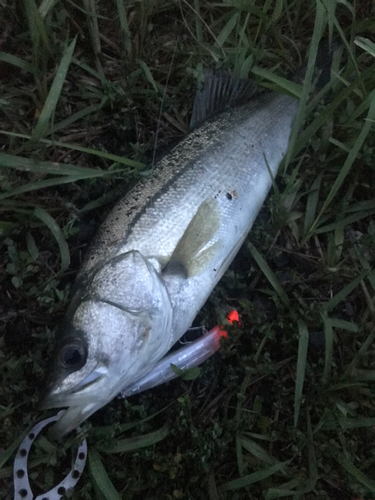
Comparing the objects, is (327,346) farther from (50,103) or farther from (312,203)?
(50,103)

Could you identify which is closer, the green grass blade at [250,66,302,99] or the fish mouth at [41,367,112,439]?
the fish mouth at [41,367,112,439]

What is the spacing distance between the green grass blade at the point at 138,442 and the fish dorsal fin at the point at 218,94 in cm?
164

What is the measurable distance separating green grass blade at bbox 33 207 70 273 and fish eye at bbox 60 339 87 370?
1.69 feet

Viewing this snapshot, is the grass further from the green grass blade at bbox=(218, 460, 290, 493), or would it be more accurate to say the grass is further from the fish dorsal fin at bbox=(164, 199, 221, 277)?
the fish dorsal fin at bbox=(164, 199, 221, 277)

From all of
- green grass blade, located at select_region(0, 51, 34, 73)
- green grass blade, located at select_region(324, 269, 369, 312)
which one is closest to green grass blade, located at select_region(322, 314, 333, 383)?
green grass blade, located at select_region(324, 269, 369, 312)

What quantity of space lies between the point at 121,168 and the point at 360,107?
141 centimetres

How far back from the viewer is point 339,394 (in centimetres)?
208

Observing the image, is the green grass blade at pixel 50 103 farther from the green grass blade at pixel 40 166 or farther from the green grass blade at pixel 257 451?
the green grass blade at pixel 257 451

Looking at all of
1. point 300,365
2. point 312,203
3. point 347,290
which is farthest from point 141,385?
point 312,203

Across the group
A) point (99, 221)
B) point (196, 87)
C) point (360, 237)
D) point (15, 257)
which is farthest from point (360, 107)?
point (15, 257)

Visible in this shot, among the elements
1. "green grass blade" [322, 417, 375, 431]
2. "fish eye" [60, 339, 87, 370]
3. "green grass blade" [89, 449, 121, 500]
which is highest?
"fish eye" [60, 339, 87, 370]

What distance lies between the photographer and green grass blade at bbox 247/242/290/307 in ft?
7.13

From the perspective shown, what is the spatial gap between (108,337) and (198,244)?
60cm

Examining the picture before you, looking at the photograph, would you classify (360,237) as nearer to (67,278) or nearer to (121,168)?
(121,168)
